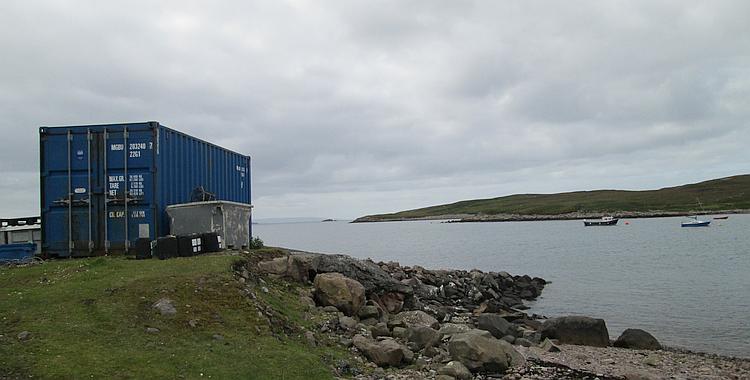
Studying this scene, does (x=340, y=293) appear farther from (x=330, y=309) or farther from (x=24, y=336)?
(x=24, y=336)

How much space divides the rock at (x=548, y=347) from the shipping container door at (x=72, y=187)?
1619 centimetres

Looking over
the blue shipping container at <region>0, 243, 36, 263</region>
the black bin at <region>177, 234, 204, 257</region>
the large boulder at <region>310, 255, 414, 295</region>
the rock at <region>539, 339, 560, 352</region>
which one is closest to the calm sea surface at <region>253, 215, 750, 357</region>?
the rock at <region>539, 339, 560, 352</region>

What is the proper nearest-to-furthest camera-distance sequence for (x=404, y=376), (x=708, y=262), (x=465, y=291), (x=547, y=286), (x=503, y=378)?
(x=404, y=376)
(x=503, y=378)
(x=465, y=291)
(x=547, y=286)
(x=708, y=262)

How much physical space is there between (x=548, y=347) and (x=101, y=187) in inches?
660

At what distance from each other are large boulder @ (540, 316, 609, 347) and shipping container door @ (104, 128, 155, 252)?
50.9ft

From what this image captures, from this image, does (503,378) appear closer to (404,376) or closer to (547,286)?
(404,376)

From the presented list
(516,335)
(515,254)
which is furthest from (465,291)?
(515,254)

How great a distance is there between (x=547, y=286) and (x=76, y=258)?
3040 centimetres

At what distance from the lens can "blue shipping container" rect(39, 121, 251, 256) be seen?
19797 mm

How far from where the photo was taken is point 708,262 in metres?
47.8

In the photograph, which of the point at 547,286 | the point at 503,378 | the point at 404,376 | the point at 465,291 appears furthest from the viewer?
the point at 547,286

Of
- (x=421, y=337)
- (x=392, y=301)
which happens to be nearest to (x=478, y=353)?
(x=421, y=337)

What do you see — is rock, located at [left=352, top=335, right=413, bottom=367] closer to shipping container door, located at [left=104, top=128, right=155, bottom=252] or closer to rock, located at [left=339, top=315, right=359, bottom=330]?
rock, located at [left=339, top=315, right=359, bottom=330]

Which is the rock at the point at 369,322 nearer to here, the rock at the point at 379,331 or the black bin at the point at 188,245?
the rock at the point at 379,331
